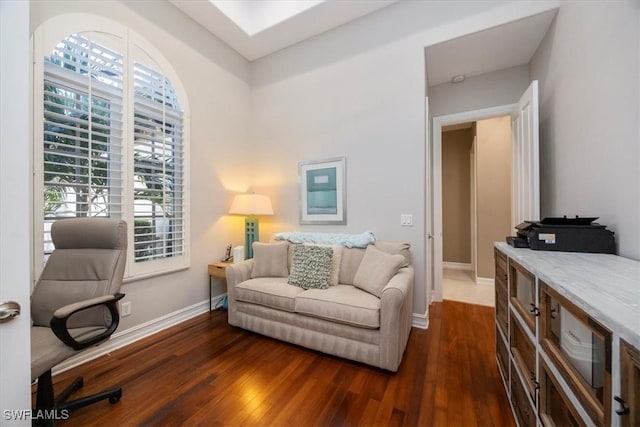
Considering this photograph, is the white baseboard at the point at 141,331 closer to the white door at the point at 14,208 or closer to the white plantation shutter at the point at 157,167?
the white plantation shutter at the point at 157,167

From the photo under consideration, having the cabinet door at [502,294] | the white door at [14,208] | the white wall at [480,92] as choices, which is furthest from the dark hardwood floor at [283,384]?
the white wall at [480,92]

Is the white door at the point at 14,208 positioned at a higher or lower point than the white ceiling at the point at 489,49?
lower

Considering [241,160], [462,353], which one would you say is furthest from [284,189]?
[462,353]

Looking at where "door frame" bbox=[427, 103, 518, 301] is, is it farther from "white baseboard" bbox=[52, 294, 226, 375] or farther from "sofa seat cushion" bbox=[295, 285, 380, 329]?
"white baseboard" bbox=[52, 294, 226, 375]

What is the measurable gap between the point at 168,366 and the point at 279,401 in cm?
98

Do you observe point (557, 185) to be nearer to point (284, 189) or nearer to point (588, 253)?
point (588, 253)

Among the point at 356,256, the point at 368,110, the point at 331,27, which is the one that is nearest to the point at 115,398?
the point at 356,256

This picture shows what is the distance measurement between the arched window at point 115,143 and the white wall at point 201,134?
0.50 feet

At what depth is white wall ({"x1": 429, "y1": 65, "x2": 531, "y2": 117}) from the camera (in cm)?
290

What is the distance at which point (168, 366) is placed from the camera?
193 cm

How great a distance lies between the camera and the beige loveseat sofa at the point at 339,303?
5.99 feet

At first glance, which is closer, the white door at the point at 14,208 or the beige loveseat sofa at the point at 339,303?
the white door at the point at 14,208

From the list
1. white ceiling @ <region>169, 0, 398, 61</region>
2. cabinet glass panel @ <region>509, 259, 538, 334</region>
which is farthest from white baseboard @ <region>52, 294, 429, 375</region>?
white ceiling @ <region>169, 0, 398, 61</region>

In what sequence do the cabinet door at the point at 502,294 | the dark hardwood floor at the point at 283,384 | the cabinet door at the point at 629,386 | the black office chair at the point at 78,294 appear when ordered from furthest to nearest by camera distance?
the cabinet door at the point at 502,294
the dark hardwood floor at the point at 283,384
the black office chair at the point at 78,294
the cabinet door at the point at 629,386
